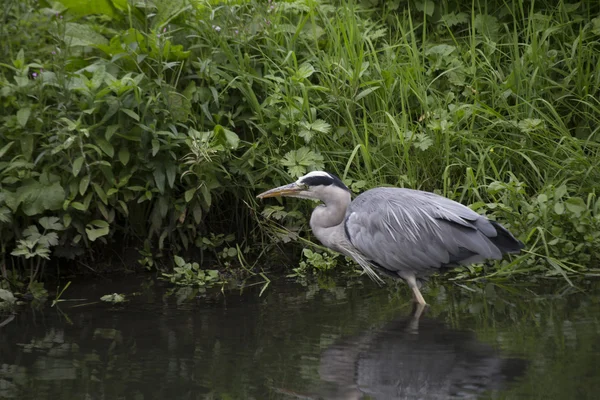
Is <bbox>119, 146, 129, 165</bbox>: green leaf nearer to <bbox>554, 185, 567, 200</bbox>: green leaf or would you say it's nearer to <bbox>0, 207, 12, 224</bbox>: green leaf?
<bbox>0, 207, 12, 224</bbox>: green leaf

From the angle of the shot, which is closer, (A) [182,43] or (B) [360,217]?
(B) [360,217]

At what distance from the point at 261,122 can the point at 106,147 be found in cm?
122

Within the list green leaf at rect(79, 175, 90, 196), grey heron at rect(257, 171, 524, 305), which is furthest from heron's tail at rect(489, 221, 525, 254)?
green leaf at rect(79, 175, 90, 196)

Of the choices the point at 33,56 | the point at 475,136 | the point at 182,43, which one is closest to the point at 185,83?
the point at 182,43

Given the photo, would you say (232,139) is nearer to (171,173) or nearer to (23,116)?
(171,173)

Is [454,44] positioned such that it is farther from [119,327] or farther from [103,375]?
[103,375]

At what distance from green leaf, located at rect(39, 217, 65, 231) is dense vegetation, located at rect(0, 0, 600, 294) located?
0.04 feet

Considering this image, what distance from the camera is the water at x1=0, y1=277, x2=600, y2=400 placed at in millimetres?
4230

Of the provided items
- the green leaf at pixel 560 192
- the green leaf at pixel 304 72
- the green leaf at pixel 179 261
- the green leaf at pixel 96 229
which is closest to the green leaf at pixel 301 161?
the green leaf at pixel 304 72

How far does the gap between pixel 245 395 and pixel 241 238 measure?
2.84m

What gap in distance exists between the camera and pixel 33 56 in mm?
6941

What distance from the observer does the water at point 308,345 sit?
423cm

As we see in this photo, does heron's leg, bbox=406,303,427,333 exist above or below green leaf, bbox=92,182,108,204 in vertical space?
below

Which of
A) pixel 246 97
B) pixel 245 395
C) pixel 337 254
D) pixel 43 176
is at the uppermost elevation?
pixel 246 97
